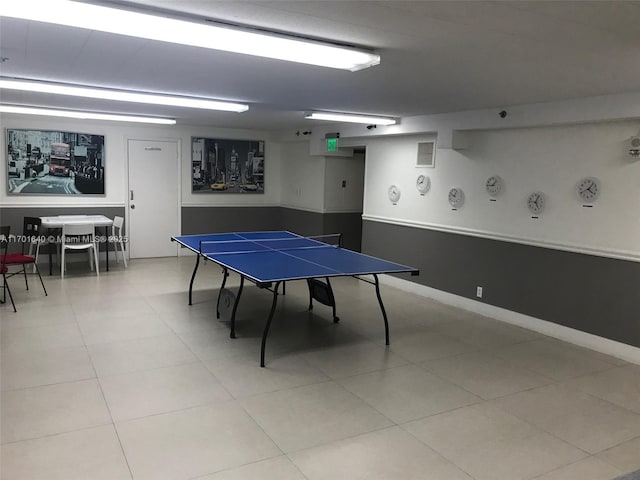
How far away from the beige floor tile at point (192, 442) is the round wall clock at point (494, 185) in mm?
3923

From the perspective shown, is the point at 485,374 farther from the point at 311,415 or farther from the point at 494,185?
the point at 494,185

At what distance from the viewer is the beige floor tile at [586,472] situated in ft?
8.89

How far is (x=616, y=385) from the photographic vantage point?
13.1 ft

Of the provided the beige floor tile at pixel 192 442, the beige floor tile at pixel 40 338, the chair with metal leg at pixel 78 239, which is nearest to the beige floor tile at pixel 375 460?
the beige floor tile at pixel 192 442

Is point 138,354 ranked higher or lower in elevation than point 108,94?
lower

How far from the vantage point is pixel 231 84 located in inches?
173

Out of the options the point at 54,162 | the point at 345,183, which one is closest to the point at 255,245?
the point at 345,183

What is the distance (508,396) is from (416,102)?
3.09 m

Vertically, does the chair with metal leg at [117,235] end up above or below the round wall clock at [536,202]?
below

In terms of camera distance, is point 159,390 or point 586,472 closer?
point 586,472

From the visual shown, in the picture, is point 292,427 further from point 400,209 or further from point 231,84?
point 400,209

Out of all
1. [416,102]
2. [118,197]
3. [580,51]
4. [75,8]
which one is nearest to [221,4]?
[75,8]

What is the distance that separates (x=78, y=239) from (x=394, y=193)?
4.99 m

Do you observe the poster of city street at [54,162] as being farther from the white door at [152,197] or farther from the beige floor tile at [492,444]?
the beige floor tile at [492,444]
